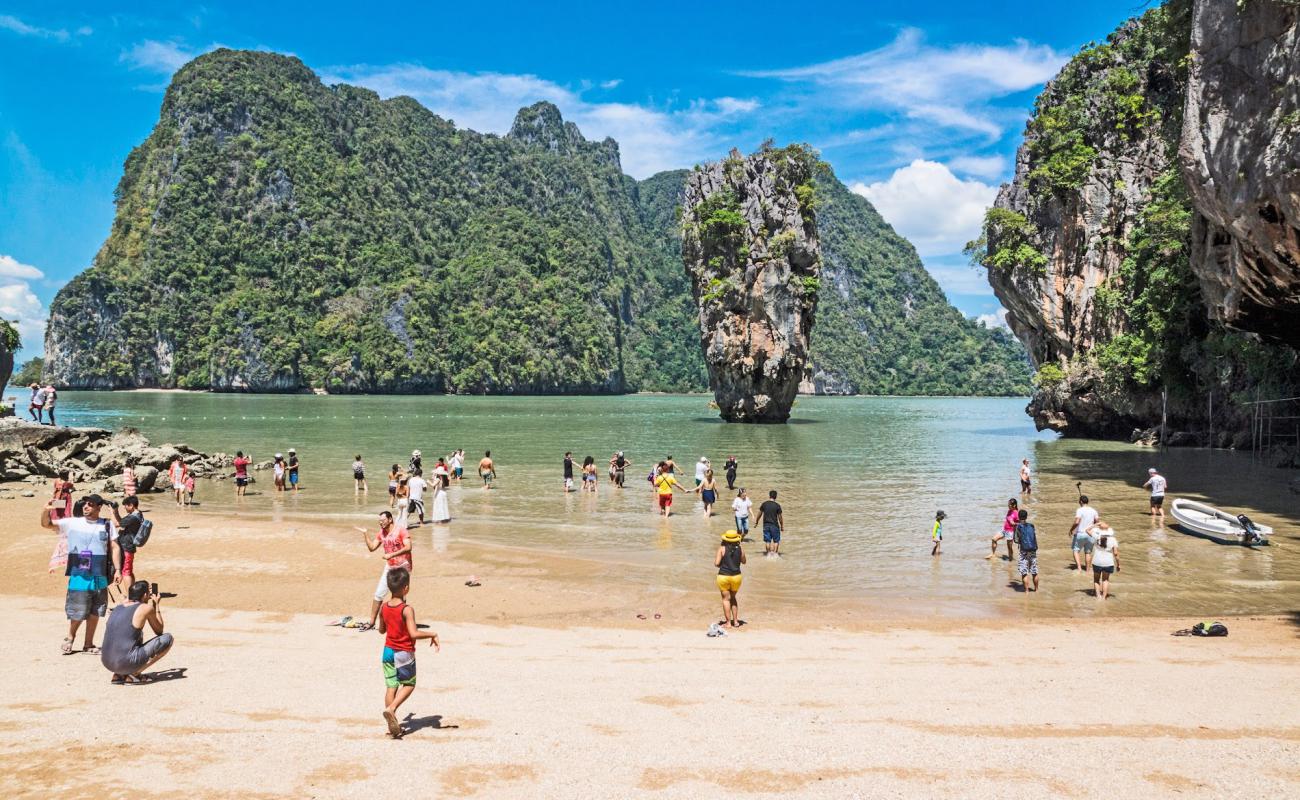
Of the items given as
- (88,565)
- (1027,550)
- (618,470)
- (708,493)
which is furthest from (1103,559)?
(618,470)

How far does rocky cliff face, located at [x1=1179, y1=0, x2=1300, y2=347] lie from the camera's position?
57.7 ft

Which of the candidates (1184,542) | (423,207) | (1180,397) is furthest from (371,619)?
(423,207)

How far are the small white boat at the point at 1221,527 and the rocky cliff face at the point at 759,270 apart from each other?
4463 cm

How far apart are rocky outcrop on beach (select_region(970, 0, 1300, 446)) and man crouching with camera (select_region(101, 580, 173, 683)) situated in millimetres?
26830

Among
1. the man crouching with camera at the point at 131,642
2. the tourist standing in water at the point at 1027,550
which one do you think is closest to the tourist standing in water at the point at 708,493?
the tourist standing in water at the point at 1027,550

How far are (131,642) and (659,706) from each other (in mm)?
5162

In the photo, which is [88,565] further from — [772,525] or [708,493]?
[708,493]

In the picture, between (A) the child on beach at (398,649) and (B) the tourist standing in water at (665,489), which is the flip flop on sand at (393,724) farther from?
(B) the tourist standing in water at (665,489)

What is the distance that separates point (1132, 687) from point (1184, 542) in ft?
38.5

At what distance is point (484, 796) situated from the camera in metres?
5.66

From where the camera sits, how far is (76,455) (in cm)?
2794

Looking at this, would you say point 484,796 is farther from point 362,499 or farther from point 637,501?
point 362,499

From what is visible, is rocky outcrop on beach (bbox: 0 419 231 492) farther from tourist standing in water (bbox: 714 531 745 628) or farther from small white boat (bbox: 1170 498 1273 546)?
small white boat (bbox: 1170 498 1273 546)

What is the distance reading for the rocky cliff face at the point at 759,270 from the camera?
63.4 m
